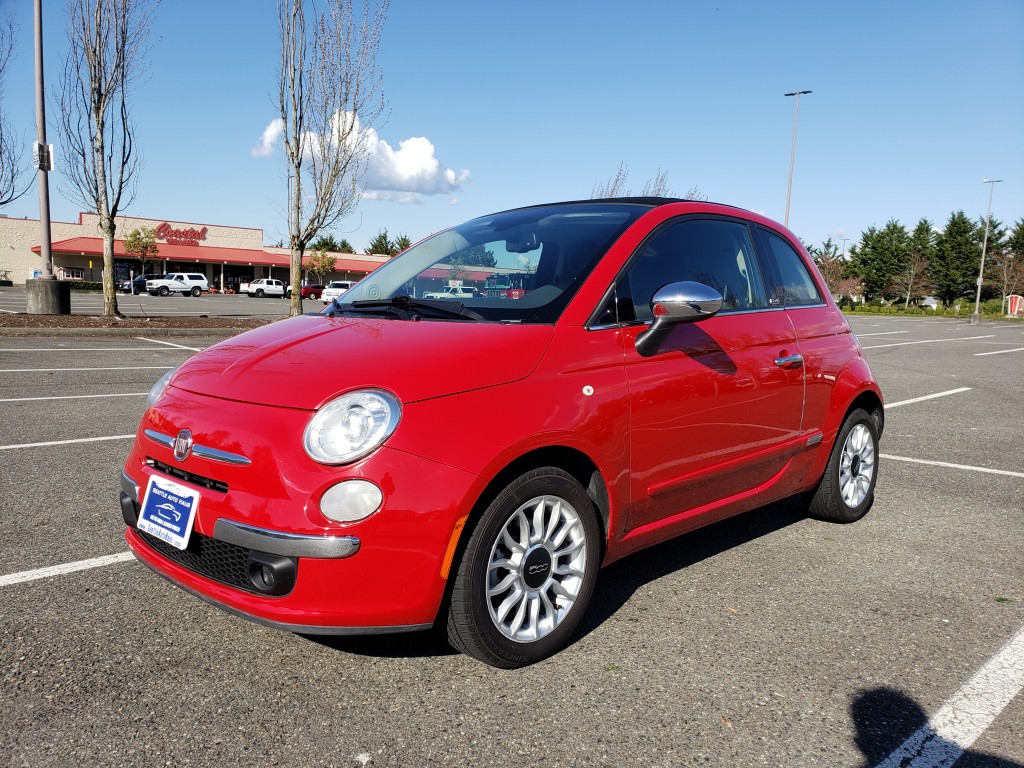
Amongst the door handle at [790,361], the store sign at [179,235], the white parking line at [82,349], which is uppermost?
the store sign at [179,235]

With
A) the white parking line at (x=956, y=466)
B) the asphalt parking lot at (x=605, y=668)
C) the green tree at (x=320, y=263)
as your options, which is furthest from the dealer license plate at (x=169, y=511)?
the green tree at (x=320, y=263)

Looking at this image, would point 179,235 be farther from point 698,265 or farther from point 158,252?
point 698,265

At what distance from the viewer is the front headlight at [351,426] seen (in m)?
2.38

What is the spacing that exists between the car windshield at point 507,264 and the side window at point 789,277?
96cm

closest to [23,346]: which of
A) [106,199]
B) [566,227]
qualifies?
Result: [106,199]

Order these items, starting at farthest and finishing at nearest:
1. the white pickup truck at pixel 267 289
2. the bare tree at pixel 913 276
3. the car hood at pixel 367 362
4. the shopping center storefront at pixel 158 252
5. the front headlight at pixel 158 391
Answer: the bare tree at pixel 913 276, the shopping center storefront at pixel 158 252, the white pickup truck at pixel 267 289, the front headlight at pixel 158 391, the car hood at pixel 367 362

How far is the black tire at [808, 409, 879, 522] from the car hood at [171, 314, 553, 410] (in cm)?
230

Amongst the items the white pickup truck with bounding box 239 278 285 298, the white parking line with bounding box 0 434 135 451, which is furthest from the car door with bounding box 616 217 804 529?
the white pickup truck with bounding box 239 278 285 298

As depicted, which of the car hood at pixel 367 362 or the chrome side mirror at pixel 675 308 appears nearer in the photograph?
the car hood at pixel 367 362

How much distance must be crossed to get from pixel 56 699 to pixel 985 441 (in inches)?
293

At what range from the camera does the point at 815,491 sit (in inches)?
174

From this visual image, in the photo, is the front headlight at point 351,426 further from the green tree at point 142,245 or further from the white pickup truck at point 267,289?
the green tree at point 142,245

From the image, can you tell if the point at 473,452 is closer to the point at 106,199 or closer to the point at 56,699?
the point at 56,699

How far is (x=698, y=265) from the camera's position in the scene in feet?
11.8
